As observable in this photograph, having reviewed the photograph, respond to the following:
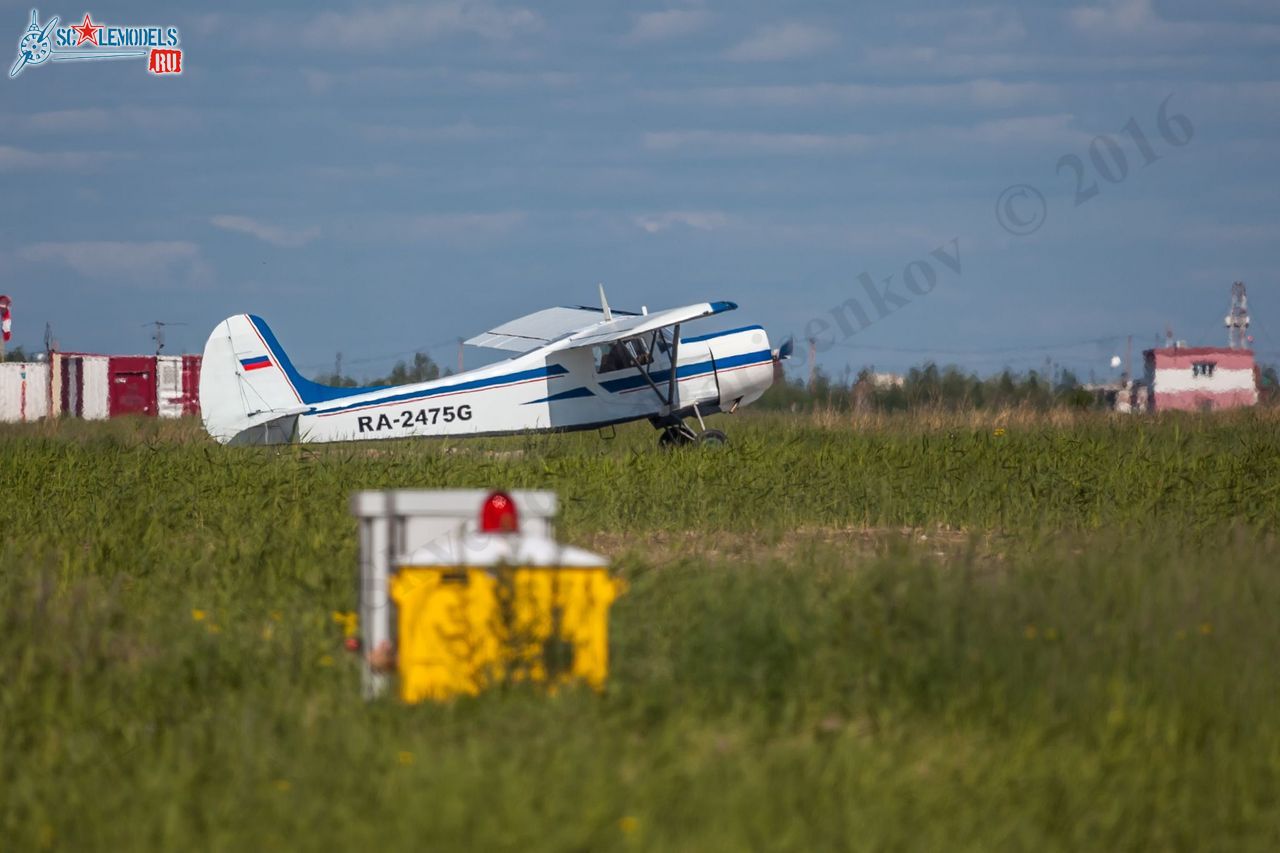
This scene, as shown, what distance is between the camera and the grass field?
367 cm

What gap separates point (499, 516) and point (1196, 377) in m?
52.2

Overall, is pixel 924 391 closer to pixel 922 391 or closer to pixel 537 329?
pixel 922 391

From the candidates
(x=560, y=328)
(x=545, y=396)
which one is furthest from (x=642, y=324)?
(x=560, y=328)

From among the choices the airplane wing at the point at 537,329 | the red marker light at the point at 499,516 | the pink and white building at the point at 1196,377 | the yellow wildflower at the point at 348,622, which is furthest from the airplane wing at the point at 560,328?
the pink and white building at the point at 1196,377

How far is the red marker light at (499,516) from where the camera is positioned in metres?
4.75

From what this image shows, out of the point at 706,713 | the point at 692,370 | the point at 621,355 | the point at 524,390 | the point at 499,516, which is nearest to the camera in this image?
the point at 706,713

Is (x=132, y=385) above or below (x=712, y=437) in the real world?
above

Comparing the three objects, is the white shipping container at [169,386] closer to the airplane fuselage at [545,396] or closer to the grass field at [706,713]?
the airplane fuselage at [545,396]

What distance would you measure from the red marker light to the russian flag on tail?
1360 centimetres

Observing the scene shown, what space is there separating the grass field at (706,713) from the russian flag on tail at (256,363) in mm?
9652

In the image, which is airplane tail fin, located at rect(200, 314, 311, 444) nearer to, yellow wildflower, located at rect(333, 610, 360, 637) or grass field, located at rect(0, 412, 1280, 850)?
grass field, located at rect(0, 412, 1280, 850)

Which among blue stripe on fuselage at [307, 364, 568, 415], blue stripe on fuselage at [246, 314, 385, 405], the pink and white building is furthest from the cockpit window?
the pink and white building

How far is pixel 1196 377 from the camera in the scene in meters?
52.2

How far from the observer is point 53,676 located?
5.04m
